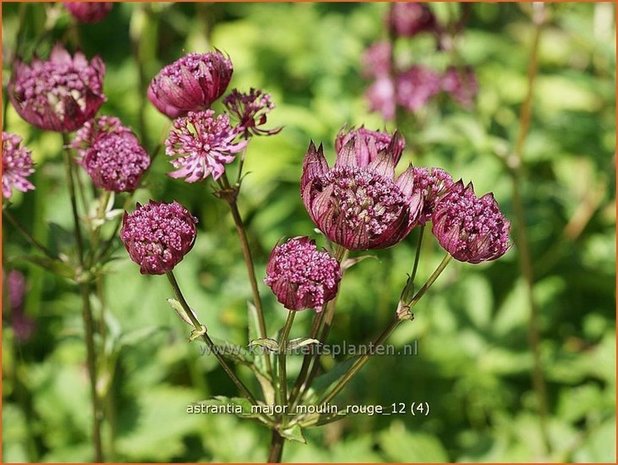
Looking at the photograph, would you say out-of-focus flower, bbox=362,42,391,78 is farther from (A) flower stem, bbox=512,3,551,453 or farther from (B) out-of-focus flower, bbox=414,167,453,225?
(B) out-of-focus flower, bbox=414,167,453,225

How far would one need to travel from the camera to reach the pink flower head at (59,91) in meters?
1.68

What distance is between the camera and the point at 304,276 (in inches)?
52.6

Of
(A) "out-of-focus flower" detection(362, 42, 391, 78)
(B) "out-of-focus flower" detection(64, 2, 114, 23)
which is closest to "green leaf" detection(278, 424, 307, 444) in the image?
(B) "out-of-focus flower" detection(64, 2, 114, 23)

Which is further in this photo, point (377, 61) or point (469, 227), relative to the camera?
point (377, 61)

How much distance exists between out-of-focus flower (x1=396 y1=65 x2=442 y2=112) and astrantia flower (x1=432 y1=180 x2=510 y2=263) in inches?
63.8

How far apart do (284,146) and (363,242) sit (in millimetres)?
2090

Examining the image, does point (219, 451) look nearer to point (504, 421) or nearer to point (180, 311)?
point (504, 421)

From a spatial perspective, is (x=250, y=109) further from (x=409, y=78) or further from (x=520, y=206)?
(x=409, y=78)

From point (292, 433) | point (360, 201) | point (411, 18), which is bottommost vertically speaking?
point (292, 433)

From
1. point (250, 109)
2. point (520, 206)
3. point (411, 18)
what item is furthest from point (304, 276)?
point (411, 18)

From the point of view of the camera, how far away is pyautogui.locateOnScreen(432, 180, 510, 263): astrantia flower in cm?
138

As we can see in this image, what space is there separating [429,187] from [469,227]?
11cm

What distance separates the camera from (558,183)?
3734mm

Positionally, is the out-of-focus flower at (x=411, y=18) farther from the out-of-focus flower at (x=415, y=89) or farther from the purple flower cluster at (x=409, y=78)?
the out-of-focus flower at (x=415, y=89)
